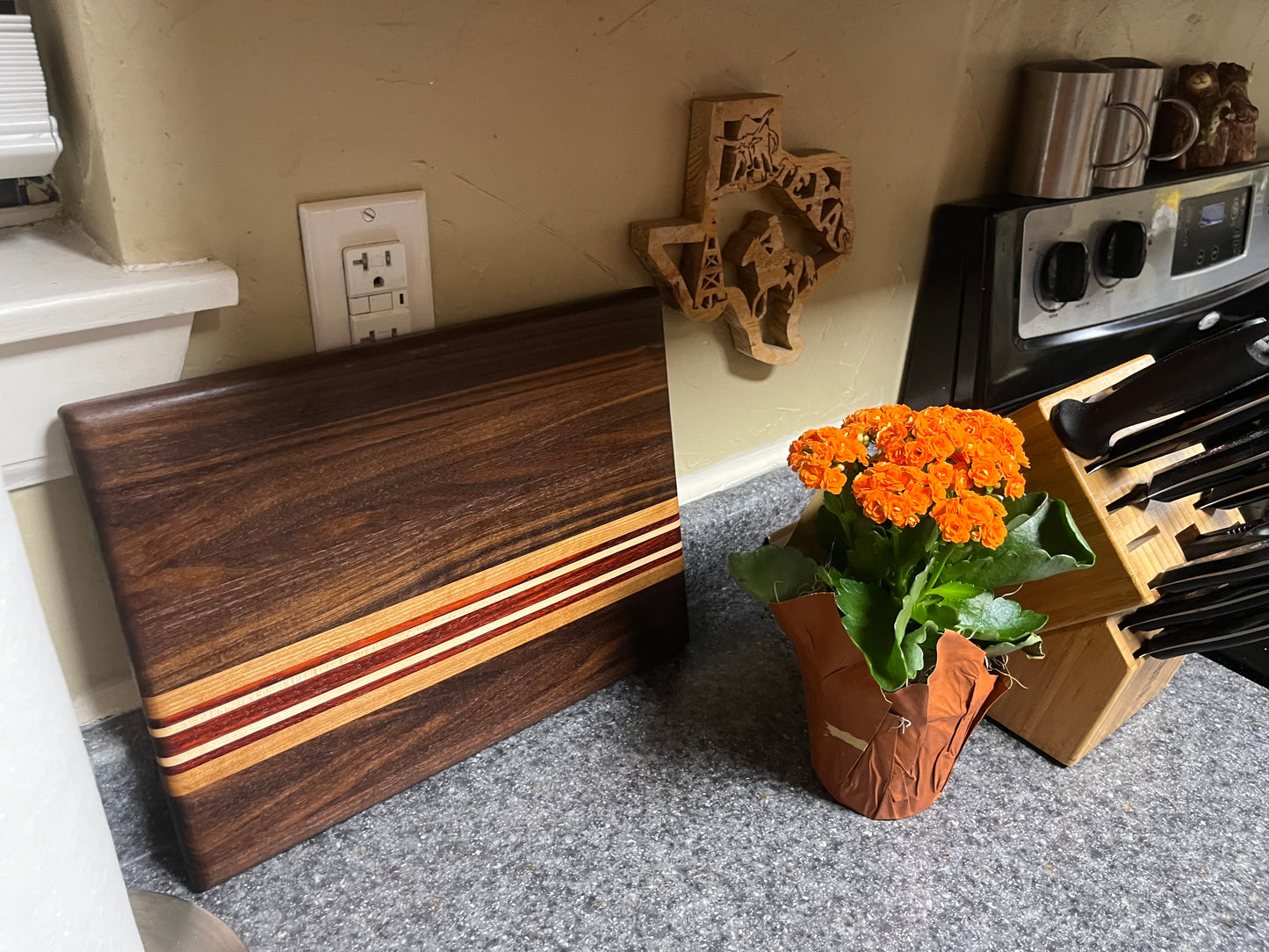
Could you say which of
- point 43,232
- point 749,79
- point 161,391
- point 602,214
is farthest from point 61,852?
point 749,79

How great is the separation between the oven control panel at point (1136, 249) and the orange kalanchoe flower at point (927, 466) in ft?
1.22

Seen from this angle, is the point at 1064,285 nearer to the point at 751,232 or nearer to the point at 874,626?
the point at 751,232

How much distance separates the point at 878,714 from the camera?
23.7 inches

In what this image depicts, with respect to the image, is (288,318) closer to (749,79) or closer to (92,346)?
(92,346)

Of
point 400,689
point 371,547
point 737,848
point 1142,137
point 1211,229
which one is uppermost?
point 1142,137

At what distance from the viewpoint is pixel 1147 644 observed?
2.20 feet

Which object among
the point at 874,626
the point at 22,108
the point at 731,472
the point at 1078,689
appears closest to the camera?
the point at 22,108

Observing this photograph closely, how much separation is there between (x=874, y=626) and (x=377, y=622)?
1.05 ft

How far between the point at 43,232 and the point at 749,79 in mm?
496

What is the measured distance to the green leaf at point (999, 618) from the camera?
0.59 m

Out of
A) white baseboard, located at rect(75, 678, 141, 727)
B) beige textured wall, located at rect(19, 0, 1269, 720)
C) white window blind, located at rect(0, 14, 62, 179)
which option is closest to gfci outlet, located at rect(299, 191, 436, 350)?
beige textured wall, located at rect(19, 0, 1269, 720)

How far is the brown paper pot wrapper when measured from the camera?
583 millimetres

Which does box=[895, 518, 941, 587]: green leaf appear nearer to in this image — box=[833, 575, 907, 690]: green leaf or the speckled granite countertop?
box=[833, 575, 907, 690]: green leaf

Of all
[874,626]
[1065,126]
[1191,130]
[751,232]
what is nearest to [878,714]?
[874,626]
